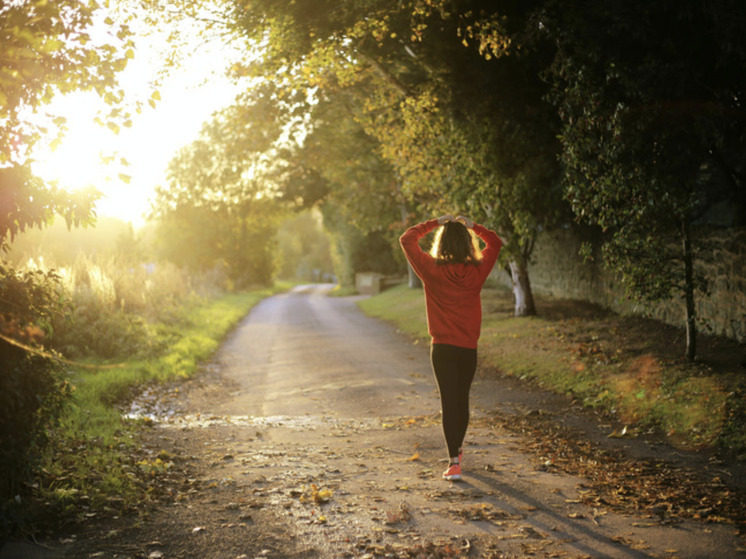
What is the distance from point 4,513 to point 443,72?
40.6ft

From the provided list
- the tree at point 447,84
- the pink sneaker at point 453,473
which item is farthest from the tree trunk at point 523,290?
the pink sneaker at point 453,473

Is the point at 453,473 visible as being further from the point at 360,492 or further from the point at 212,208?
the point at 212,208

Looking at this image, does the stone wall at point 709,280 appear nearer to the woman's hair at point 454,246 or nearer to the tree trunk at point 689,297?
the tree trunk at point 689,297

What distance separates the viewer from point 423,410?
9.88 meters

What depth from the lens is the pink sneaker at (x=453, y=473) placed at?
634 centimetres

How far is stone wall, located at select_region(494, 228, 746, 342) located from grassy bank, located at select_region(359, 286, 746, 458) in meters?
0.33

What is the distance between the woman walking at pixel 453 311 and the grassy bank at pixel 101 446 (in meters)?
2.80

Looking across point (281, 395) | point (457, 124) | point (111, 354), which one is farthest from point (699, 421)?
point (111, 354)

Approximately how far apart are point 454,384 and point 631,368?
5.60 meters

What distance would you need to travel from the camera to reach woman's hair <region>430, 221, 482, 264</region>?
636 centimetres

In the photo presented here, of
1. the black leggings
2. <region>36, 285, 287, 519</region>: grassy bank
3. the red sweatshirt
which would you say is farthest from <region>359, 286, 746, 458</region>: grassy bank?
<region>36, 285, 287, 519</region>: grassy bank

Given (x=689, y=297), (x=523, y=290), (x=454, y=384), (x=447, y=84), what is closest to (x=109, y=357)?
(x=447, y=84)

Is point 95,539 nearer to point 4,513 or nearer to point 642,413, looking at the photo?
point 4,513

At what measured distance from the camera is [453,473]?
20.9 feet
